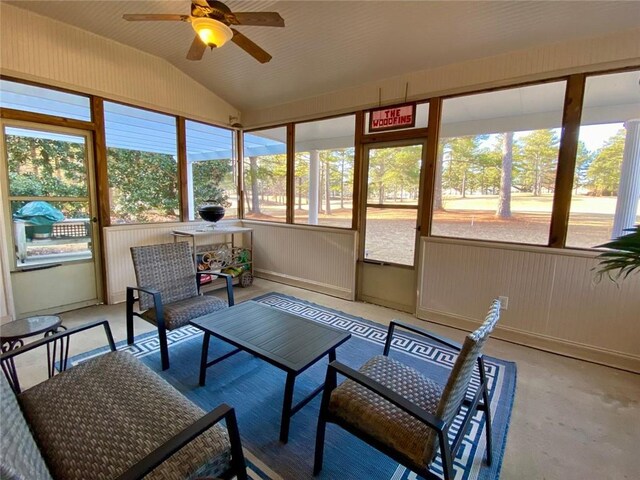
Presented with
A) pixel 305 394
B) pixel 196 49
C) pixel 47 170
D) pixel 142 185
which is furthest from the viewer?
pixel 142 185

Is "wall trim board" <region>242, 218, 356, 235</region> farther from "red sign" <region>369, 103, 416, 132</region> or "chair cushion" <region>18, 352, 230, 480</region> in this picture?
"chair cushion" <region>18, 352, 230, 480</region>

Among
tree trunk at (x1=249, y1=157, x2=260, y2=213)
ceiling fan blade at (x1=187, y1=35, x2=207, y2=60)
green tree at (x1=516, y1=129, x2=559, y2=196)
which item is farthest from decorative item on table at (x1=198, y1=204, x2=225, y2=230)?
green tree at (x1=516, y1=129, x2=559, y2=196)

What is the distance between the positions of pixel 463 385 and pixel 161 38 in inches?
165

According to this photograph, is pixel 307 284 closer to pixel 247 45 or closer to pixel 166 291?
pixel 166 291

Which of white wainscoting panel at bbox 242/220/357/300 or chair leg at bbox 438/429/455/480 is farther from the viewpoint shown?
white wainscoting panel at bbox 242/220/357/300

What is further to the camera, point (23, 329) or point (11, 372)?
point (23, 329)

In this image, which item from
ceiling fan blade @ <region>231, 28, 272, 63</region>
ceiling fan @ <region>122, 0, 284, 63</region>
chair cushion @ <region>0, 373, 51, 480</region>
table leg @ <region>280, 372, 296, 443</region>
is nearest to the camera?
chair cushion @ <region>0, 373, 51, 480</region>

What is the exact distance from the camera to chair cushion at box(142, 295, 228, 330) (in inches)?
93.0

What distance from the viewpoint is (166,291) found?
2.69 m

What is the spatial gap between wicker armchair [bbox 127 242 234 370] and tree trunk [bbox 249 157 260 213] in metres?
2.24

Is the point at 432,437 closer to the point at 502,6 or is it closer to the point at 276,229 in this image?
the point at 502,6

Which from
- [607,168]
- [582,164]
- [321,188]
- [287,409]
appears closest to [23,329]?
[287,409]

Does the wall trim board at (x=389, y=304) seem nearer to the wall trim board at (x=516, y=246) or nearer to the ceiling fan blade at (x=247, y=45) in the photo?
the wall trim board at (x=516, y=246)

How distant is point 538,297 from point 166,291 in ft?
11.0
